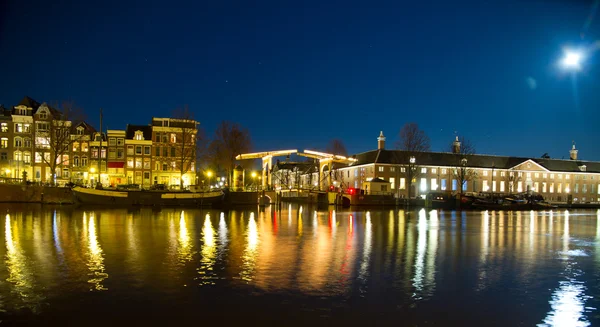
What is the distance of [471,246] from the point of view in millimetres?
21891

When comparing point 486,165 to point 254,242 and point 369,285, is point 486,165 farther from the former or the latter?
point 369,285

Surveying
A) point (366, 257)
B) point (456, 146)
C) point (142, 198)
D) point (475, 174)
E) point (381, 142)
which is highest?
point (381, 142)

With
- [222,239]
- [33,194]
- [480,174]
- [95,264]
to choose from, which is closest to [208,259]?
[95,264]

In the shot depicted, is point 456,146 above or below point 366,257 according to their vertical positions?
above

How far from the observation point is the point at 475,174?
324ft

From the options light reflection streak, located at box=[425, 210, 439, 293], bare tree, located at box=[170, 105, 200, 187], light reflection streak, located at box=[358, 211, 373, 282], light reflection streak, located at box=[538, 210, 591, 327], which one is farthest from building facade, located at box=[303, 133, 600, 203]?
light reflection streak, located at box=[538, 210, 591, 327]

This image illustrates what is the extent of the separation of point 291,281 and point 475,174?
9275 cm

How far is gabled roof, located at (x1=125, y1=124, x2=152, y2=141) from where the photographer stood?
76775 millimetres

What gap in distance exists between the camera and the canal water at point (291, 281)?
1018 cm

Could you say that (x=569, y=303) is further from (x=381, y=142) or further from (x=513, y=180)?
(x=513, y=180)

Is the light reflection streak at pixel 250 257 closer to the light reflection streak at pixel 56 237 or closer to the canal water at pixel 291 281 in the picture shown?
the canal water at pixel 291 281

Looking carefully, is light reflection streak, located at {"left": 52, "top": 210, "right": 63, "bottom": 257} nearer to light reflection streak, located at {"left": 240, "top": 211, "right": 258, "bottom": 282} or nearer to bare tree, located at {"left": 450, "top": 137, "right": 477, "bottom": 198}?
light reflection streak, located at {"left": 240, "top": 211, "right": 258, "bottom": 282}

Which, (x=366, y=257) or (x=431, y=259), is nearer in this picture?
(x=431, y=259)

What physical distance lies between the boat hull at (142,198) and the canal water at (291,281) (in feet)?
104
